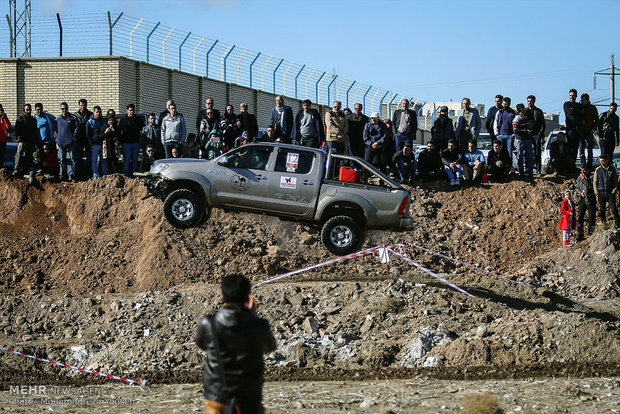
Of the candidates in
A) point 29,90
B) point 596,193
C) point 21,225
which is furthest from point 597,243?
point 29,90

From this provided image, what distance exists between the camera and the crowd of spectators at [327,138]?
22375 mm

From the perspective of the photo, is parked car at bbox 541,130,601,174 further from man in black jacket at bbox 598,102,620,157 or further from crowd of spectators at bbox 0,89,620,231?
man in black jacket at bbox 598,102,620,157

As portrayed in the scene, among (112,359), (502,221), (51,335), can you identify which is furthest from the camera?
(502,221)

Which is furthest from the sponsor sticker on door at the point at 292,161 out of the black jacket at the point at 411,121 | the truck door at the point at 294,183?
the black jacket at the point at 411,121

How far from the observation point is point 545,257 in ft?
81.5

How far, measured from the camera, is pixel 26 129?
907 inches

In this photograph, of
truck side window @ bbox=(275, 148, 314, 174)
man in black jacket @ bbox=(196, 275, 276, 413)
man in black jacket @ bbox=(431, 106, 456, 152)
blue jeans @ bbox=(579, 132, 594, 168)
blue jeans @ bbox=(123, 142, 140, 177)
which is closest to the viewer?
man in black jacket @ bbox=(196, 275, 276, 413)

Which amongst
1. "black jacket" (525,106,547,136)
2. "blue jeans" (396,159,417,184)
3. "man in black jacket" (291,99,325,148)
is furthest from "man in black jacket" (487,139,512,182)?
"man in black jacket" (291,99,325,148)

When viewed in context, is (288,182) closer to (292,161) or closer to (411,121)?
(292,161)

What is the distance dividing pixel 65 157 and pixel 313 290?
8.26m

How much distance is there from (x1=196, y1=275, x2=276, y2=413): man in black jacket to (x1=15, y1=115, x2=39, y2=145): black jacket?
1679 cm

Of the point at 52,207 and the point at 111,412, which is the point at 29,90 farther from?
the point at 111,412

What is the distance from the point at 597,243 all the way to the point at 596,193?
1.38 metres

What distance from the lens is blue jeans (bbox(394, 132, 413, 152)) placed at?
80.0 ft
